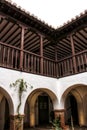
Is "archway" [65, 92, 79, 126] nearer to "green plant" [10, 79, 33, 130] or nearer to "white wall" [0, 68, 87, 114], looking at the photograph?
"white wall" [0, 68, 87, 114]

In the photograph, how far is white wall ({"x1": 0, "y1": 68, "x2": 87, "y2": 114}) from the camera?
226 inches

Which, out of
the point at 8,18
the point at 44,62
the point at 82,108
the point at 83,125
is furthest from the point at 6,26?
the point at 83,125

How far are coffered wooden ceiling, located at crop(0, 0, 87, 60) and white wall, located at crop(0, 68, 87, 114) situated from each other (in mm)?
2582

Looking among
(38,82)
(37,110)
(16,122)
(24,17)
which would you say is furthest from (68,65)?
(37,110)

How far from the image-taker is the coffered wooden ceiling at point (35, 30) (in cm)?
710

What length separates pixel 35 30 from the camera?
8.16 metres

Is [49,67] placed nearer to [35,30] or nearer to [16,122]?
[35,30]

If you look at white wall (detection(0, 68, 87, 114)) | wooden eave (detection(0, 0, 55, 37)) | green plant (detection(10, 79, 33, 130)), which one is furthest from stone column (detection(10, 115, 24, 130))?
wooden eave (detection(0, 0, 55, 37))

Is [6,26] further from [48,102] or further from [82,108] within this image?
[48,102]

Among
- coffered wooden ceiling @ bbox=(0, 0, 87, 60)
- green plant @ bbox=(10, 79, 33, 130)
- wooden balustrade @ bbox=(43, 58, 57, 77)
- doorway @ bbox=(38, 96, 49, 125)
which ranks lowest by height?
doorway @ bbox=(38, 96, 49, 125)

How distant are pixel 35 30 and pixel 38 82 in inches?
117

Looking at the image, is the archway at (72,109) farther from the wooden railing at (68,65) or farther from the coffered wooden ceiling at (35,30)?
the wooden railing at (68,65)

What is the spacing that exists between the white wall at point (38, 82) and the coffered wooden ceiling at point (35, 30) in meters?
2.58

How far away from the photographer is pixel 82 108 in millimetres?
10125
